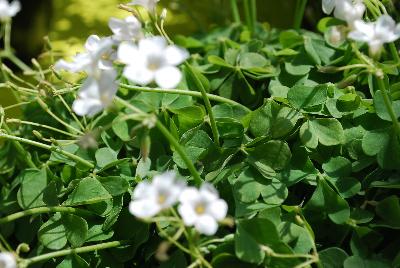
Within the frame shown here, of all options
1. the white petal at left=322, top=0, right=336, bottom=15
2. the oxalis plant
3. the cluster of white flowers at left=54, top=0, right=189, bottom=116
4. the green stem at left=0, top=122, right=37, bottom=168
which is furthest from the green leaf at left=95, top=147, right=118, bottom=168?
the white petal at left=322, top=0, right=336, bottom=15

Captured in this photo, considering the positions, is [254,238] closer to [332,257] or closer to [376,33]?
[332,257]

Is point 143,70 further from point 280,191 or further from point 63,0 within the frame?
point 63,0

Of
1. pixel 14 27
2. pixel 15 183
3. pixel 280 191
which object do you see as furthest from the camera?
pixel 14 27

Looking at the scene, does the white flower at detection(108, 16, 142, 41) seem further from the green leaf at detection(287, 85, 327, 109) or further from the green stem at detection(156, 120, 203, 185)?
the green leaf at detection(287, 85, 327, 109)

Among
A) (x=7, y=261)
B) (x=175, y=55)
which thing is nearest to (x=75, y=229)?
(x=7, y=261)

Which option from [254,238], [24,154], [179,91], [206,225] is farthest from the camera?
[24,154]

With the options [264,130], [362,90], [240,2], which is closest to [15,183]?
[264,130]
